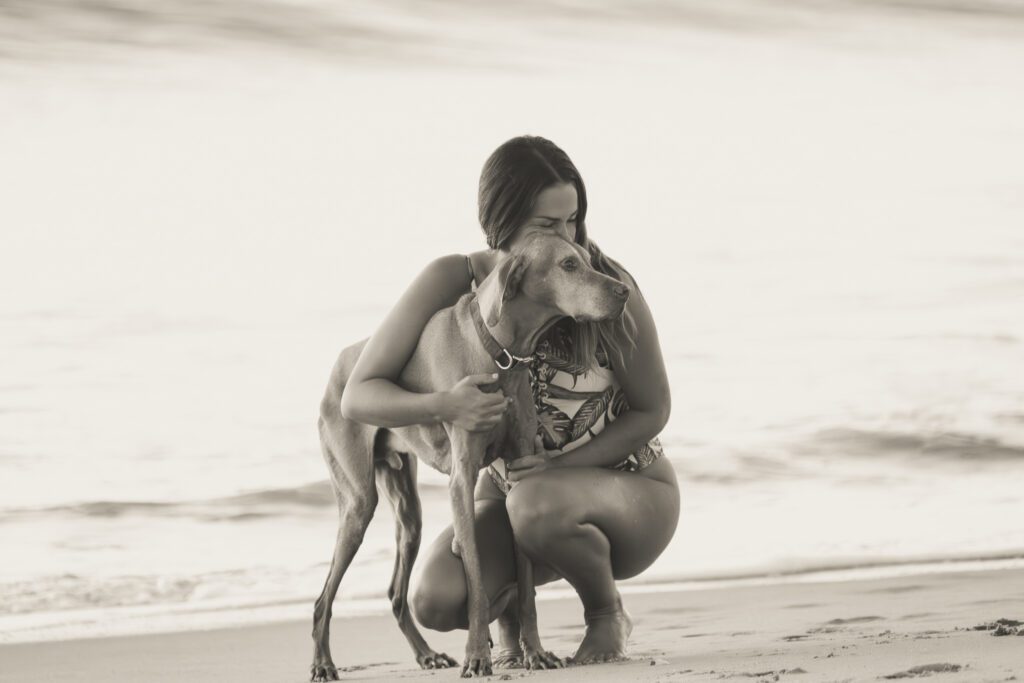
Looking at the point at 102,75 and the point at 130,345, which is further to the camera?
the point at 102,75

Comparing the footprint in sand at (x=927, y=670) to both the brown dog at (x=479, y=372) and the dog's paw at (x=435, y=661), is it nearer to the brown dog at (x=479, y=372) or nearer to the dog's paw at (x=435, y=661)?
the brown dog at (x=479, y=372)

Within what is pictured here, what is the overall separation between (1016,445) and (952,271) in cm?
386

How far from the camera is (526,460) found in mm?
3828

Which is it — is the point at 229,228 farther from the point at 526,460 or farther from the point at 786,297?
the point at 526,460

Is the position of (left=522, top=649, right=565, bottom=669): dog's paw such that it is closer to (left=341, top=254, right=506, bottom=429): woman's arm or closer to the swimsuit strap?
(left=341, top=254, right=506, bottom=429): woman's arm

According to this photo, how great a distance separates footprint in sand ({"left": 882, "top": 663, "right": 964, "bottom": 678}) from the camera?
10.3ft

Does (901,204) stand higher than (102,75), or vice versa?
(102,75)

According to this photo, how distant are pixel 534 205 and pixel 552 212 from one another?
0.06m

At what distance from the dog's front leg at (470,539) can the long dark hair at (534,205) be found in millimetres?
435

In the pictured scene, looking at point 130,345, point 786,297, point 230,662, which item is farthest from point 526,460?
point 786,297

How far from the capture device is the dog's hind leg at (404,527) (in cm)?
446

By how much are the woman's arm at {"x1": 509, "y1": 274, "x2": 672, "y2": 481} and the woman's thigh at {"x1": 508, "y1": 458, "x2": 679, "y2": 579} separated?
39 mm

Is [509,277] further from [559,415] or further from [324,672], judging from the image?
[324,672]

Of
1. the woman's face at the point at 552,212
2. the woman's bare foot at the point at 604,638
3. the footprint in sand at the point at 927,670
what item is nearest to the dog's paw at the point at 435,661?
the woman's bare foot at the point at 604,638
